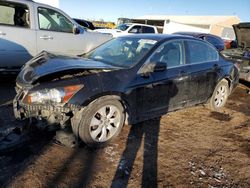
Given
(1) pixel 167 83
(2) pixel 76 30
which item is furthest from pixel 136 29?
(1) pixel 167 83

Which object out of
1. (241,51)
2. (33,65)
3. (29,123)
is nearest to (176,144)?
(29,123)

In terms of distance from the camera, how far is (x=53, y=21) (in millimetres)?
6930

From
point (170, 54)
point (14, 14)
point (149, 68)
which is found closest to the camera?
point (149, 68)

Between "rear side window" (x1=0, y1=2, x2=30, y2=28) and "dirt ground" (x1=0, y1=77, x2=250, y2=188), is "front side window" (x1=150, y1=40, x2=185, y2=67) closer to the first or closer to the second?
"dirt ground" (x1=0, y1=77, x2=250, y2=188)

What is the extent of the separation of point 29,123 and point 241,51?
23.5 ft

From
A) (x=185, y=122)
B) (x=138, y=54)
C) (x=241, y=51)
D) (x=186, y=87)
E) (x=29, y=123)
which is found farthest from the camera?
(x=241, y=51)

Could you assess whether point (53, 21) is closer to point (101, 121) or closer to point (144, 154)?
point (101, 121)

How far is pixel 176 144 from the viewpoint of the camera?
13.6ft

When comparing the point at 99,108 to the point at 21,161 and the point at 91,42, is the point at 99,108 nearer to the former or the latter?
the point at 21,161

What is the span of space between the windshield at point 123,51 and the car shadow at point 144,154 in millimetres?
1158

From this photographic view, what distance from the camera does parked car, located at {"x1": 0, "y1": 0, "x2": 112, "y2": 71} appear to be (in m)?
6.15

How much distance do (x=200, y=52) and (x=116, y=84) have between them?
2219 millimetres

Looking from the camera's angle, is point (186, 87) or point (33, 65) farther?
point (186, 87)

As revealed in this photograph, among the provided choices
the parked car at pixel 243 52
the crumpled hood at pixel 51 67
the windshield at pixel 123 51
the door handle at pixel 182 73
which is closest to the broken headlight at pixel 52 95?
the crumpled hood at pixel 51 67
